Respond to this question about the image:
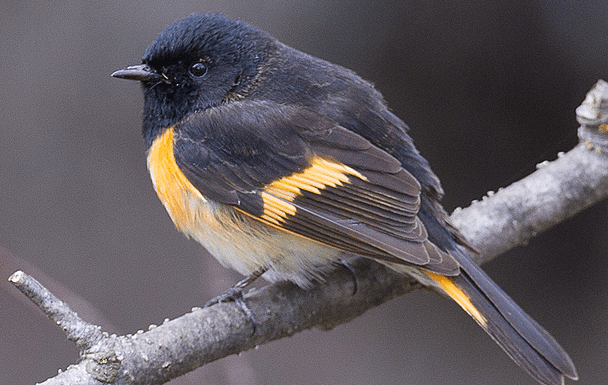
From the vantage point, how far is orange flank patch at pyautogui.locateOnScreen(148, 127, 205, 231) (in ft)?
9.91

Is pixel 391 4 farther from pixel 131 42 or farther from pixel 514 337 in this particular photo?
pixel 514 337

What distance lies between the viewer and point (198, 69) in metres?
3.15

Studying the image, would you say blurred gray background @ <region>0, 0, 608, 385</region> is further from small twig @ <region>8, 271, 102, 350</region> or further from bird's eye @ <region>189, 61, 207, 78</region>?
small twig @ <region>8, 271, 102, 350</region>

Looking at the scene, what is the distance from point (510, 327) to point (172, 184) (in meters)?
1.47

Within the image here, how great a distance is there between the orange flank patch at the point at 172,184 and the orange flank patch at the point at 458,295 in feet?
3.28

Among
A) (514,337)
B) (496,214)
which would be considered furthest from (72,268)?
(514,337)

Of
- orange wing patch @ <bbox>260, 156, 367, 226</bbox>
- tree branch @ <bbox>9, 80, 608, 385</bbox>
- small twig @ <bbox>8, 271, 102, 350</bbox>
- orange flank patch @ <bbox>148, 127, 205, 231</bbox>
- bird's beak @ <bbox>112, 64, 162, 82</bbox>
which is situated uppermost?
bird's beak @ <bbox>112, 64, 162, 82</bbox>

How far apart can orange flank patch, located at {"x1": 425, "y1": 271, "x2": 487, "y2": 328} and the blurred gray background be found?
2033 millimetres

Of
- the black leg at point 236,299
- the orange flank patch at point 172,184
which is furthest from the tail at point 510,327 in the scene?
the orange flank patch at point 172,184

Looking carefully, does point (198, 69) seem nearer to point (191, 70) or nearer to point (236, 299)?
point (191, 70)

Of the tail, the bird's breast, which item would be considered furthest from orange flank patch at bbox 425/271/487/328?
the bird's breast

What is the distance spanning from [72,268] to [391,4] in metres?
2.64

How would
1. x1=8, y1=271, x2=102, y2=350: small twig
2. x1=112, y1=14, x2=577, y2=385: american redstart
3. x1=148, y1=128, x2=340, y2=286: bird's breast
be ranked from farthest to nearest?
x1=148, y1=128, x2=340, y2=286: bird's breast, x1=112, y1=14, x2=577, y2=385: american redstart, x1=8, y1=271, x2=102, y2=350: small twig

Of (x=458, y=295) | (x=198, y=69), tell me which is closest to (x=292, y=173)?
(x=198, y=69)
